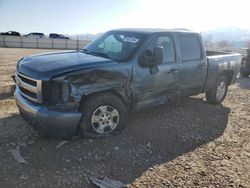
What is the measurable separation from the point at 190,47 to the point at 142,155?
2916mm

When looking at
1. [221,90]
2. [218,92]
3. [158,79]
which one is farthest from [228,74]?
[158,79]

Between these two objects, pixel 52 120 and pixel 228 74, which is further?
pixel 228 74

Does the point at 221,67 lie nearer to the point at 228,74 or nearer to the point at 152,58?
the point at 228,74

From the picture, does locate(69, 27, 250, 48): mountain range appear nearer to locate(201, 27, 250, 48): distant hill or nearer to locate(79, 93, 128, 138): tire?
locate(201, 27, 250, 48): distant hill

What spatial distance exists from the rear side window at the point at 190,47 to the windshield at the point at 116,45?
1.15 metres

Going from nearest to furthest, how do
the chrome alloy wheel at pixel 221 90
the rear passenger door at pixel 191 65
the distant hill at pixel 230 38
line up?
the rear passenger door at pixel 191 65, the chrome alloy wheel at pixel 221 90, the distant hill at pixel 230 38

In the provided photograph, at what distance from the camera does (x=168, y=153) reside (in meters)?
4.67

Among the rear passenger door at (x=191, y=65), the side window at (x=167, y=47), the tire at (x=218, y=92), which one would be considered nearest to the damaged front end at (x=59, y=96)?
the side window at (x=167, y=47)

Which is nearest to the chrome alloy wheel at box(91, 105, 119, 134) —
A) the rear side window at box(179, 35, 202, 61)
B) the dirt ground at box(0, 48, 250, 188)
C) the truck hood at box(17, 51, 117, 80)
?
the dirt ground at box(0, 48, 250, 188)

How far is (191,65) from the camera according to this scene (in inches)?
245

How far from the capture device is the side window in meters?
5.65

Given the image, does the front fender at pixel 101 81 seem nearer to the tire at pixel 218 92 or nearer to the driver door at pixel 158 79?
the driver door at pixel 158 79

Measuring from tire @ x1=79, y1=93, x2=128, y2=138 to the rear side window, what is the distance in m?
2.01

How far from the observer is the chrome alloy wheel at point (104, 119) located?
470 cm
